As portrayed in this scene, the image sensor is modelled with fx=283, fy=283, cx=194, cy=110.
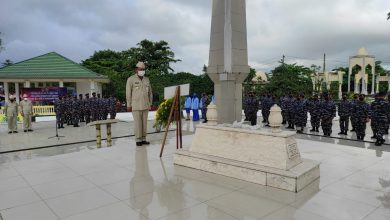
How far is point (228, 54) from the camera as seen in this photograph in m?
6.32

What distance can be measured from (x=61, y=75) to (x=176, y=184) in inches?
704

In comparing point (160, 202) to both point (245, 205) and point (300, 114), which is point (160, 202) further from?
point (300, 114)

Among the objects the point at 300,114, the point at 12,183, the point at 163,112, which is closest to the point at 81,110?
the point at 163,112

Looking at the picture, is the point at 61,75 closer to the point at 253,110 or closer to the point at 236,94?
the point at 253,110

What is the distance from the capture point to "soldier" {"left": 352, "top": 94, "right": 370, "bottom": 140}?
27.7 ft

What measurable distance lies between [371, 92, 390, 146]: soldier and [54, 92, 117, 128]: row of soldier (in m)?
11.3

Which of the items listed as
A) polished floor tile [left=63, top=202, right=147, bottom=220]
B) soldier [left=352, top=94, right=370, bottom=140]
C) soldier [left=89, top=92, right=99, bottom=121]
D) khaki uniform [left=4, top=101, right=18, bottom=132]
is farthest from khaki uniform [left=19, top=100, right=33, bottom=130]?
soldier [left=352, top=94, right=370, bottom=140]

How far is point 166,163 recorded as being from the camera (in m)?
5.24

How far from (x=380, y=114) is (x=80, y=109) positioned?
39.1ft

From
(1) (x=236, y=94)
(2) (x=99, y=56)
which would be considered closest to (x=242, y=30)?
(1) (x=236, y=94)

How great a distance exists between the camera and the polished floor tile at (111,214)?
304 cm

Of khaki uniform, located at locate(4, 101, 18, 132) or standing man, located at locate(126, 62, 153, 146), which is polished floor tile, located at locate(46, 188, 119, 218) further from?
khaki uniform, located at locate(4, 101, 18, 132)

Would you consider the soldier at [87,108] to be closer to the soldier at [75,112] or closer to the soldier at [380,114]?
the soldier at [75,112]

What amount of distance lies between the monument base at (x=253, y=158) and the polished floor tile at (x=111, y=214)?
1681 millimetres
